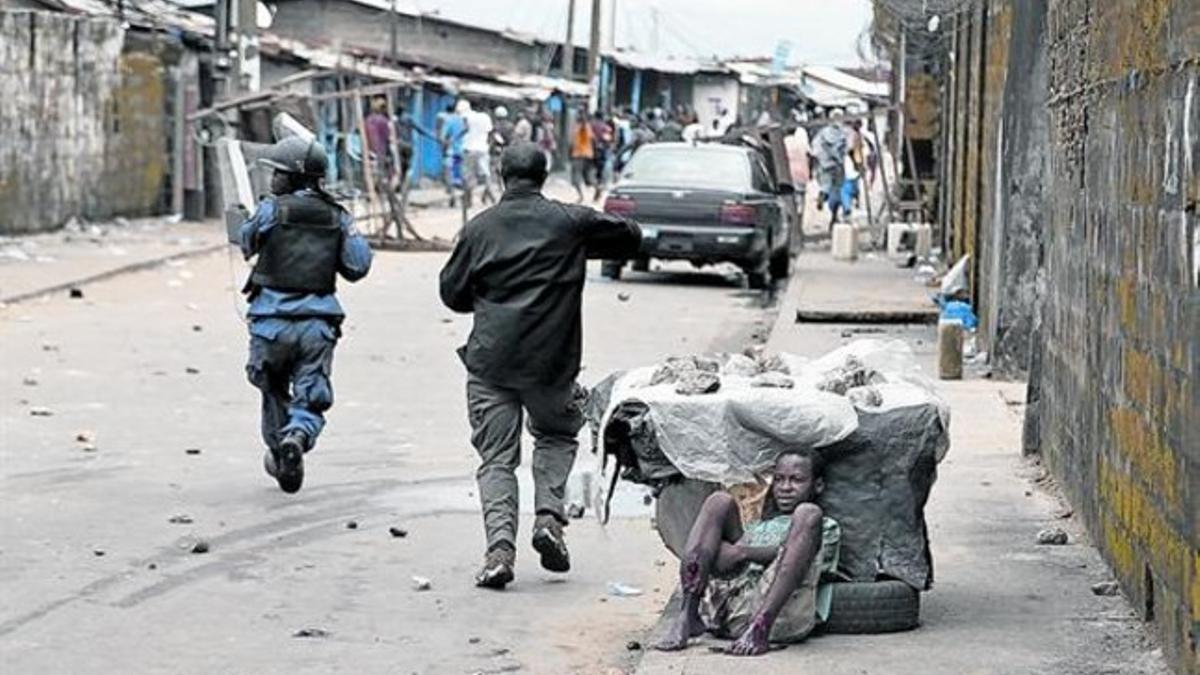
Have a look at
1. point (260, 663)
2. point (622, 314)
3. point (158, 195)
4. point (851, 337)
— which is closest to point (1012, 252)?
point (851, 337)

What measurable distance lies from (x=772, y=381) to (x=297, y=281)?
382cm

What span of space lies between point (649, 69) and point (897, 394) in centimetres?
6848

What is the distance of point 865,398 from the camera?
8.17 meters

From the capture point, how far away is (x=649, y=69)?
7625 centimetres

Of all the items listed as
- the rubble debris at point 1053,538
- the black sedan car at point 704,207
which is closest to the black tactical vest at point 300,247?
the rubble debris at point 1053,538

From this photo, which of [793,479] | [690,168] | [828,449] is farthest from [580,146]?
[793,479]

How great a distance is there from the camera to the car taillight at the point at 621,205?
26.6 m

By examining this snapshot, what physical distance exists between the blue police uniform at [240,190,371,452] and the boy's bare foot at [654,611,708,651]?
155 inches

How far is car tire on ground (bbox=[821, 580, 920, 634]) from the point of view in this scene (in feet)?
26.4

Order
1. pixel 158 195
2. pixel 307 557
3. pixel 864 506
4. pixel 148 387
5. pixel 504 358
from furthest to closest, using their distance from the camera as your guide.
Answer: pixel 158 195, pixel 148 387, pixel 307 557, pixel 504 358, pixel 864 506

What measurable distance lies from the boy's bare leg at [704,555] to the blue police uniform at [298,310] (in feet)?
13.0

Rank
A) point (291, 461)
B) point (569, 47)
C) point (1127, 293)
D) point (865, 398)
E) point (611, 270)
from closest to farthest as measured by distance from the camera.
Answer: point (865, 398) → point (1127, 293) → point (291, 461) → point (611, 270) → point (569, 47)

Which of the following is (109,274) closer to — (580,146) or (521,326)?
(521,326)

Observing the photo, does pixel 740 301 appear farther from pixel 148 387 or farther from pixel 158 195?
pixel 158 195
